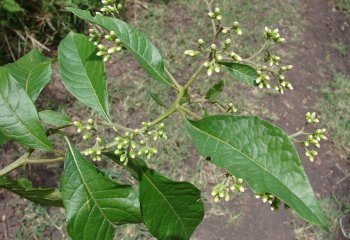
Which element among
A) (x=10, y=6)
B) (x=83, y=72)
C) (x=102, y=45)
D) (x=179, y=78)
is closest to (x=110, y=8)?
(x=102, y=45)

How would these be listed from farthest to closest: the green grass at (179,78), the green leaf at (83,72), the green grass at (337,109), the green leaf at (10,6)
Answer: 1. the green grass at (337,109)
2. the green grass at (179,78)
3. the green leaf at (10,6)
4. the green leaf at (83,72)

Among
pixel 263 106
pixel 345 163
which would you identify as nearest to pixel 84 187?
pixel 263 106

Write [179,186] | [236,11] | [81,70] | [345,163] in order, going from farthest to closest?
1. [236,11]
2. [345,163]
3. [81,70]
4. [179,186]

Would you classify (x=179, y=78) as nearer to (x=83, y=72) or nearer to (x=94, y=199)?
(x=83, y=72)

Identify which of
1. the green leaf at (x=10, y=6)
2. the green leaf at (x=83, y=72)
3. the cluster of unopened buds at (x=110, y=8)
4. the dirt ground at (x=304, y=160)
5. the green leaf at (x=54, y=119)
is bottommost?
the dirt ground at (x=304, y=160)

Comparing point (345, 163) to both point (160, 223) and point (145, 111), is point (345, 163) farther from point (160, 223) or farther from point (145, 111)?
point (160, 223)

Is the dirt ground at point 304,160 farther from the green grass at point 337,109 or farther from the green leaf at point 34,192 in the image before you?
the green leaf at point 34,192

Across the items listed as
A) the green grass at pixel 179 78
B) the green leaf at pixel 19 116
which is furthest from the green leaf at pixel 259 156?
the green grass at pixel 179 78
